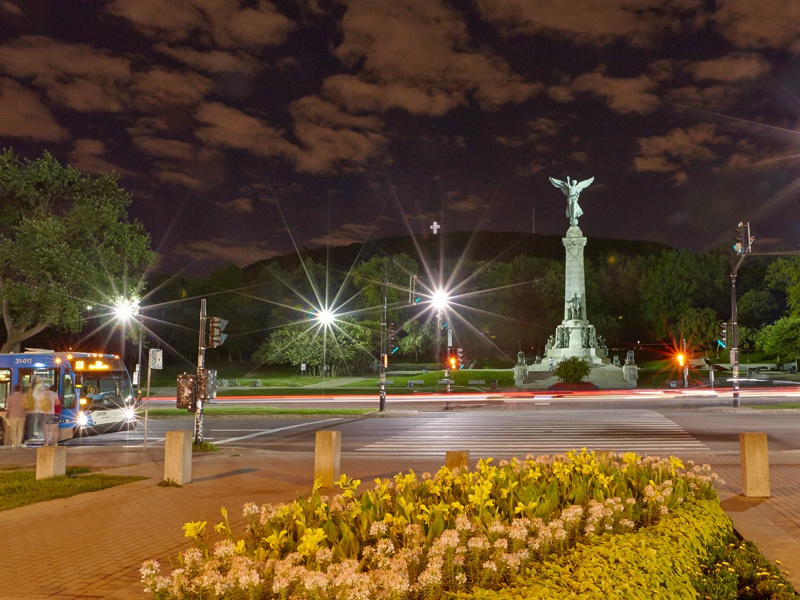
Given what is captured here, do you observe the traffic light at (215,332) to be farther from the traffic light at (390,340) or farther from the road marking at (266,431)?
the traffic light at (390,340)

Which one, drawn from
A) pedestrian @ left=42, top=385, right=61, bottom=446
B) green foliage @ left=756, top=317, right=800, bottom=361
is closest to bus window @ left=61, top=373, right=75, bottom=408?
pedestrian @ left=42, top=385, right=61, bottom=446

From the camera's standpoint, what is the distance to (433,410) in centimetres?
3522

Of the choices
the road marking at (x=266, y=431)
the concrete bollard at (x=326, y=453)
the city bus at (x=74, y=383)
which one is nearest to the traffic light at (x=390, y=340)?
the road marking at (x=266, y=431)

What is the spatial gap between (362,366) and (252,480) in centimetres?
7607

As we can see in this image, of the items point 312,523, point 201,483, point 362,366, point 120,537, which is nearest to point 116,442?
point 201,483

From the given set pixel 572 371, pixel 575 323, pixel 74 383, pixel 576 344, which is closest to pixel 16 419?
pixel 74 383

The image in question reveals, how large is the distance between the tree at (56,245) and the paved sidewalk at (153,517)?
21.3 m

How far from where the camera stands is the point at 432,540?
4953 mm

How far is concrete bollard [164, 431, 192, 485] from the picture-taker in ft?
41.4

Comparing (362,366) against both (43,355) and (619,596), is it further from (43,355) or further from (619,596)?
(619,596)

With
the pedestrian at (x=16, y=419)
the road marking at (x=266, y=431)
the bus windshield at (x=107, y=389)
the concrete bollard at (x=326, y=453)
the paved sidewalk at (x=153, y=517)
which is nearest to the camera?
the paved sidewalk at (x=153, y=517)

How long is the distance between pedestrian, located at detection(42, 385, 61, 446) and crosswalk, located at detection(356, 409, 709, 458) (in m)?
8.54

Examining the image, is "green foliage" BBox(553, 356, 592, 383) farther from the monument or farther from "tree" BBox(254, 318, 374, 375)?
"tree" BBox(254, 318, 374, 375)

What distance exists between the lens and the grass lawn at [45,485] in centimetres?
1138
